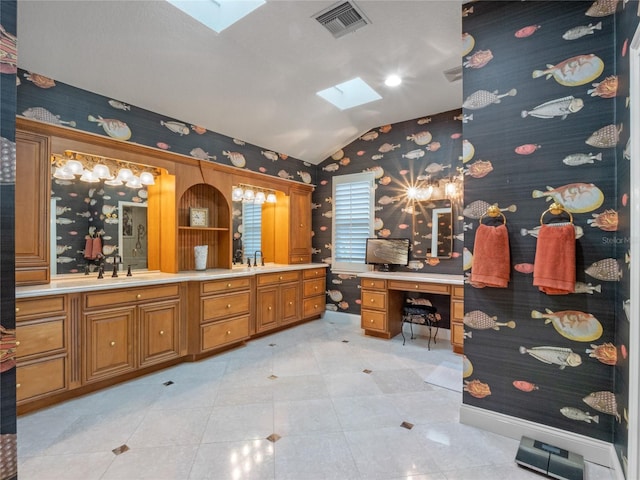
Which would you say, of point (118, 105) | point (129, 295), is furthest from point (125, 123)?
point (129, 295)

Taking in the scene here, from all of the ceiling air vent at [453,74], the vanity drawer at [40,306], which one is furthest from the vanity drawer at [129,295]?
the ceiling air vent at [453,74]

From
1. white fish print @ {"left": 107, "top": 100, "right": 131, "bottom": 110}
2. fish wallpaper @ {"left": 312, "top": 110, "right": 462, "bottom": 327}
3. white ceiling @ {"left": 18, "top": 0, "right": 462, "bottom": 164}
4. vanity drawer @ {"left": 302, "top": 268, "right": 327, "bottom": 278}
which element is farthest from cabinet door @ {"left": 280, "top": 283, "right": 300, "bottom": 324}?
white fish print @ {"left": 107, "top": 100, "right": 131, "bottom": 110}

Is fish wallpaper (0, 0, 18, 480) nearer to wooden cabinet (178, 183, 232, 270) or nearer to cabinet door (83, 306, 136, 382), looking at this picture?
cabinet door (83, 306, 136, 382)

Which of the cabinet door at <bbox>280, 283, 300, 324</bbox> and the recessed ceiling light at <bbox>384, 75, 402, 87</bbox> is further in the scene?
the cabinet door at <bbox>280, 283, 300, 324</bbox>

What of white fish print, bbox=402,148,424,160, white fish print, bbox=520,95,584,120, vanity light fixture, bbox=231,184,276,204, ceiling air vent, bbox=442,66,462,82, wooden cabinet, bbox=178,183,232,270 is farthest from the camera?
vanity light fixture, bbox=231,184,276,204

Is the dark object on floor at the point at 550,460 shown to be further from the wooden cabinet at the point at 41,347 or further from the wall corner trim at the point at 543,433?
the wooden cabinet at the point at 41,347

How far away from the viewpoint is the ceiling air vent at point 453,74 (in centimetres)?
315

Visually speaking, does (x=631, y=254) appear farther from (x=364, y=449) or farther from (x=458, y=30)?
(x=458, y=30)

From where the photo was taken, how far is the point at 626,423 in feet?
5.16

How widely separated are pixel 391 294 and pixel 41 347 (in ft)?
11.9

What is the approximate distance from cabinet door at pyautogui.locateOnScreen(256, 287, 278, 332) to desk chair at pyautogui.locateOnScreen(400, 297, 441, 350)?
71.6 inches

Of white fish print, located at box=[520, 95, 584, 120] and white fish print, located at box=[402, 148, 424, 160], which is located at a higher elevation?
white fish print, located at box=[402, 148, 424, 160]

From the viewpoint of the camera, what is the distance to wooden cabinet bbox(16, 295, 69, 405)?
2230 mm

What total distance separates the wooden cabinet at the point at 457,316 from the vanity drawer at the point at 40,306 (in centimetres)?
387
